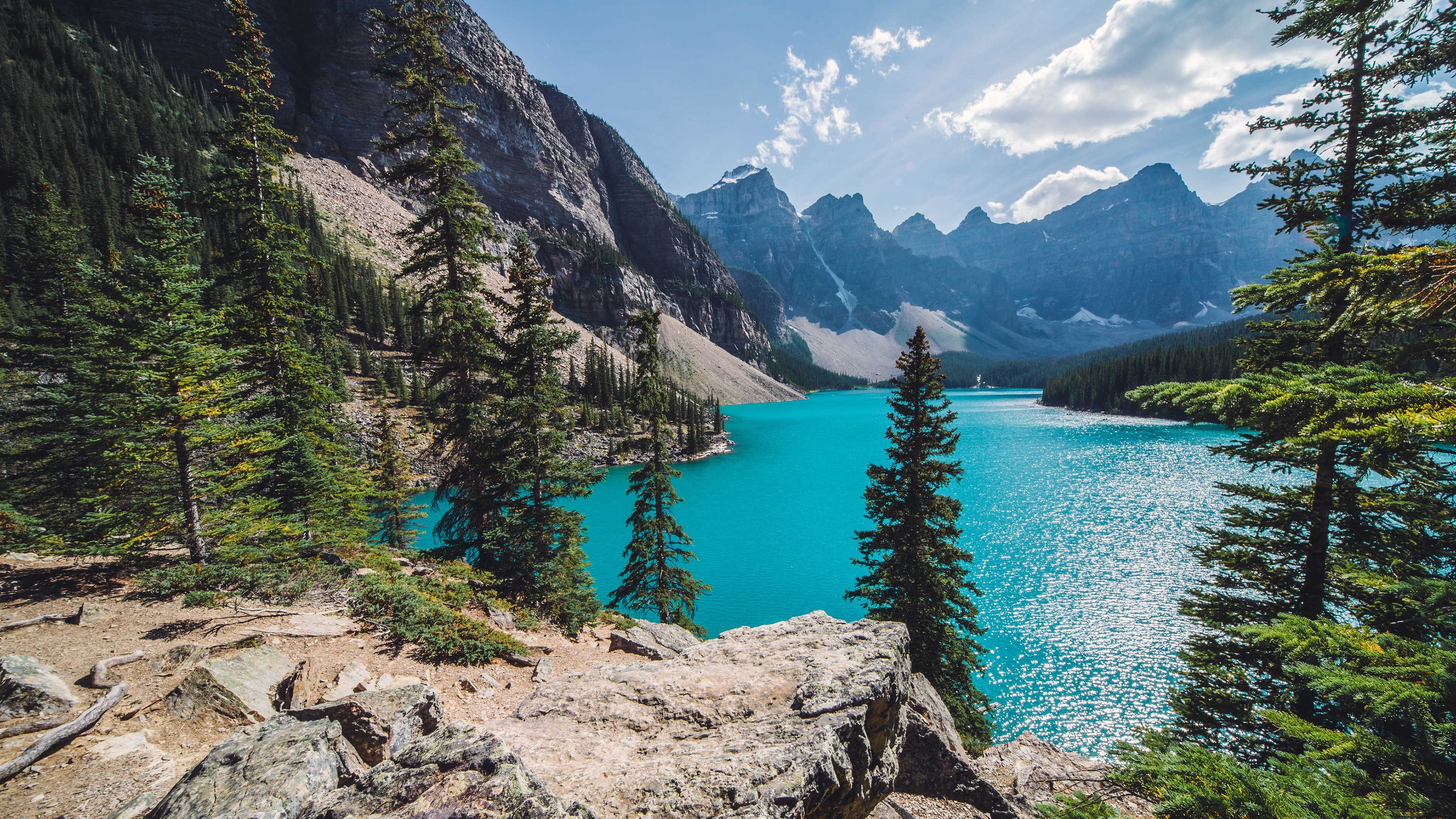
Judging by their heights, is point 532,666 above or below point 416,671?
below

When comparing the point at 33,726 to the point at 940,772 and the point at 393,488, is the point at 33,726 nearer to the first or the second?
the point at 940,772

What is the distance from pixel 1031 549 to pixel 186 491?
4127cm

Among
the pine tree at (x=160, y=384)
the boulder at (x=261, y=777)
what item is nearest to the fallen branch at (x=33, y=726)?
the boulder at (x=261, y=777)

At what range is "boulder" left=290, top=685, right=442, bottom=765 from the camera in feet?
18.3

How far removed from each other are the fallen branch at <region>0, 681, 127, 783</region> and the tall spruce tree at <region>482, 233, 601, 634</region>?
878cm

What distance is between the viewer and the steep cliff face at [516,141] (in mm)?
101312

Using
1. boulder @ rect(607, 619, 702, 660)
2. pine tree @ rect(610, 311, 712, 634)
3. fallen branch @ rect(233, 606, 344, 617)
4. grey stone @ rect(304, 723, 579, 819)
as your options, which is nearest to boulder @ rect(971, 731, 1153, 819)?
boulder @ rect(607, 619, 702, 660)

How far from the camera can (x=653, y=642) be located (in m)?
12.7

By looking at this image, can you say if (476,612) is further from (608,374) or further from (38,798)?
(608,374)

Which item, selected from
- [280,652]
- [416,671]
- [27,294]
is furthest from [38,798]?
[27,294]

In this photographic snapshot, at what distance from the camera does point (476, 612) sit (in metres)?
12.5

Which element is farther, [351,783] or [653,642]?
[653,642]

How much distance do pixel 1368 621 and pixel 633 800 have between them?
10.5 metres

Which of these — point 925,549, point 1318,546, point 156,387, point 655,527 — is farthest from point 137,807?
point 1318,546
